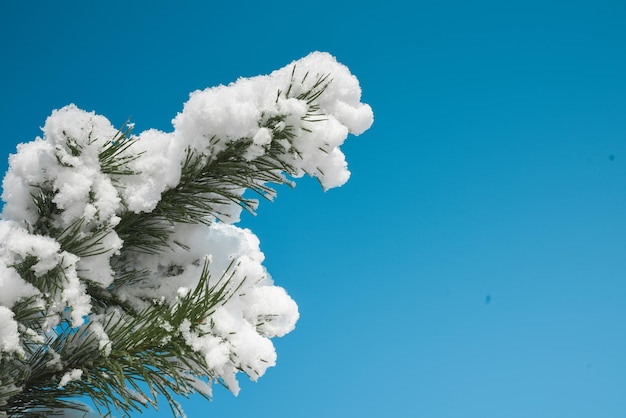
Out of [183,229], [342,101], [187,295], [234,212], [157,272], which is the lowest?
[187,295]

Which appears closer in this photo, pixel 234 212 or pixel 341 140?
pixel 341 140

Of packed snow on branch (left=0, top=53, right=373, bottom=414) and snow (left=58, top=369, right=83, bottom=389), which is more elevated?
packed snow on branch (left=0, top=53, right=373, bottom=414)

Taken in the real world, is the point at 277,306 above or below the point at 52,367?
above

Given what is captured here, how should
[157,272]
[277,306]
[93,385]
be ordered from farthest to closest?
[157,272] < [277,306] < [93,385]

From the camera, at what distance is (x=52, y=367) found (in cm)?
192

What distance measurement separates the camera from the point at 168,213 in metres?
2.13

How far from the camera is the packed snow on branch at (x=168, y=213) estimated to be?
1807 mm

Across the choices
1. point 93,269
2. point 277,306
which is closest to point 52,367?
point 93,269

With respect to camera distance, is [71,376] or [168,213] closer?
[71,376]

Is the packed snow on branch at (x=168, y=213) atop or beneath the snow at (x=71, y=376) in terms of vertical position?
atop

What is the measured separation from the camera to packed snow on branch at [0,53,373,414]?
5.93 ft

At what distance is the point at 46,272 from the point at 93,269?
0.17 metres

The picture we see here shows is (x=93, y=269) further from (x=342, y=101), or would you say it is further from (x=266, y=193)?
(x=342, y=101)

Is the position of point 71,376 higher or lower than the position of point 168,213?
lower
